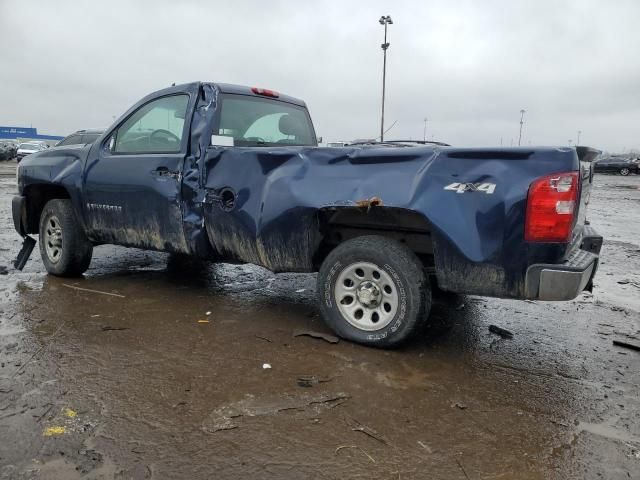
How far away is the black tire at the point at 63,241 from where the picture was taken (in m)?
5.18

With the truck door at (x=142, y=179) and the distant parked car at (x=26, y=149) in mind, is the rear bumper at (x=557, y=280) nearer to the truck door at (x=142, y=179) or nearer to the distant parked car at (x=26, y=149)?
the truck door at (x=142, y=179)

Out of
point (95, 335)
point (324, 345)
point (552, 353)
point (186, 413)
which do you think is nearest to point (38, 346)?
point (95, 335)

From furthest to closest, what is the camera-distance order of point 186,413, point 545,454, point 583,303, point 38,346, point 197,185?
point 583,303 < point 197,185 < point 38,346 < point 186,413 < point 545,454

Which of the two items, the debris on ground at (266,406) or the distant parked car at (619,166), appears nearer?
the debris on ground at (266,406)

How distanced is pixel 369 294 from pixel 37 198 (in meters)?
4.16

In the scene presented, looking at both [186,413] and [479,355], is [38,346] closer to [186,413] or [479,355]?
[186,413]

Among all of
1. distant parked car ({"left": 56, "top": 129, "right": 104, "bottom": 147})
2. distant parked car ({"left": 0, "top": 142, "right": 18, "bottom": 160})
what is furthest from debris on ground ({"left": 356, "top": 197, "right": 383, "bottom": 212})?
distant parked car ({"left": 0, "top": 142, "right": 18, "bottom": 160})

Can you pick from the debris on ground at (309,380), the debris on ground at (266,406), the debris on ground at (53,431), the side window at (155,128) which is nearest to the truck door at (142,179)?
the side window at (155,128)

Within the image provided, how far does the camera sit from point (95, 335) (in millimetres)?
3750

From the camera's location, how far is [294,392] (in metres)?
2.94

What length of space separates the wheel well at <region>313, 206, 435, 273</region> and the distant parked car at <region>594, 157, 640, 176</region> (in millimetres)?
43747

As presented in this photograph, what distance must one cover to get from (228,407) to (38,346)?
5.46ft

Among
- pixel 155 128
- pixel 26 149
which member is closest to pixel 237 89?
pixel 155 128

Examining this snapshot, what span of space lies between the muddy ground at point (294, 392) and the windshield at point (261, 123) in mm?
1535
